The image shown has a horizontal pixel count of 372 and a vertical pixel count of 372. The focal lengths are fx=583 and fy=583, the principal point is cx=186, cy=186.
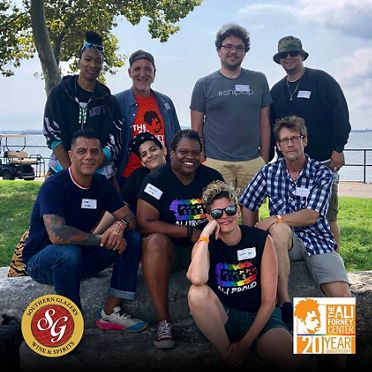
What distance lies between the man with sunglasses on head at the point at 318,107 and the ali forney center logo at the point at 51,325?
9.22ft

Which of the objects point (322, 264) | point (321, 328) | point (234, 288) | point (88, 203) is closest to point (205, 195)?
point (234, 288)

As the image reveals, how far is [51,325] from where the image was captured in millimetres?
3902

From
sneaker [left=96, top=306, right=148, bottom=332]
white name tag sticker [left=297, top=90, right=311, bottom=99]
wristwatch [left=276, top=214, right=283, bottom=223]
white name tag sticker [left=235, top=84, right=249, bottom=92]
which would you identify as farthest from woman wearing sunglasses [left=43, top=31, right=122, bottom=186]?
white name tag sticker [left=297, top=90, right=311, bottom=99]

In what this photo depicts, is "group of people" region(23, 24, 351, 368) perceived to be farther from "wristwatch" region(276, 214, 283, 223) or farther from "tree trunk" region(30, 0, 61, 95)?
"tree trunk" region(30, 0, 61, 95)

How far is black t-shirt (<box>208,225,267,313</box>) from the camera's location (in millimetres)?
3844

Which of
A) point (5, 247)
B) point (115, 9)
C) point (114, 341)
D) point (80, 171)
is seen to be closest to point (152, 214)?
point (80, 171)

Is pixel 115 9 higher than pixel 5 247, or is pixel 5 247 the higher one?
pixel 115 9

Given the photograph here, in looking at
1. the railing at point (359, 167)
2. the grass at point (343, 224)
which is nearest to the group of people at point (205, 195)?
the grass at point (343, 224)

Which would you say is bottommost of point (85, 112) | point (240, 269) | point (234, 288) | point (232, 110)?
point (234, 288)

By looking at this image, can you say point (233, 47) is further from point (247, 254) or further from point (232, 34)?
point (247, 254)

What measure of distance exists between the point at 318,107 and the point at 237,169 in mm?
990

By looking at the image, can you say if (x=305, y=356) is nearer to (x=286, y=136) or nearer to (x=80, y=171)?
(x=286, y=136)

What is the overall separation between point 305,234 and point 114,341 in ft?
5.51

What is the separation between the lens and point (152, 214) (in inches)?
177
